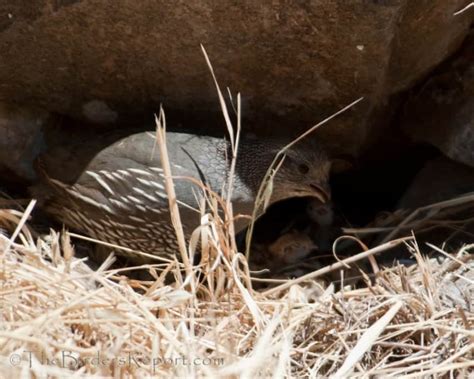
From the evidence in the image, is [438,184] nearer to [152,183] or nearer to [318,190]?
[318,190]

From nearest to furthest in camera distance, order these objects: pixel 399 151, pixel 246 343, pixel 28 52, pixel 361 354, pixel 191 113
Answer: pixel 361 354 < pixel 246 343 < pixel 28 52 < pixel 191 113 < pixel 399 151

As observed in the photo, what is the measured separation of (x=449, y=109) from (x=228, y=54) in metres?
1.21

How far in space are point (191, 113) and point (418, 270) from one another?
1.25 m

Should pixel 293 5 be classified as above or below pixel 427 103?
above

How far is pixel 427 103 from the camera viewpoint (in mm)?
4203

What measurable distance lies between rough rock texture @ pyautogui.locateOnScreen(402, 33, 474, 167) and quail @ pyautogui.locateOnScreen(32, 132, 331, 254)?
1.95 feet

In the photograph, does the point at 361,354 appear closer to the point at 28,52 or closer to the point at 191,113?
the point at 191,113

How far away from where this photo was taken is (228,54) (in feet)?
11.8

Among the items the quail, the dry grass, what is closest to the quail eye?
the quail

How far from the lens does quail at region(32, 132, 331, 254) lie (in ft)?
12.3

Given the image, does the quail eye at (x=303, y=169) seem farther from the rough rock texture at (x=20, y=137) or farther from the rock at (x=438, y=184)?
the rough rock texture at (x=20, y=137)

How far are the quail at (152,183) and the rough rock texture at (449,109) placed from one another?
1.95 ft

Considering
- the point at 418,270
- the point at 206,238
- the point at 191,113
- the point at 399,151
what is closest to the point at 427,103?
the point at 399,151

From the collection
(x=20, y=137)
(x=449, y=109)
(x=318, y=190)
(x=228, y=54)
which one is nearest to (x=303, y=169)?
(x=318, y=190)
